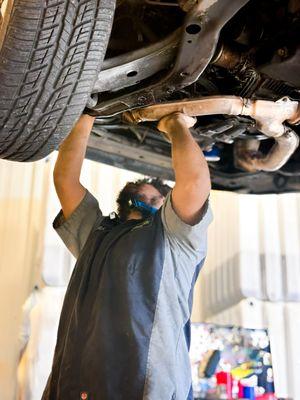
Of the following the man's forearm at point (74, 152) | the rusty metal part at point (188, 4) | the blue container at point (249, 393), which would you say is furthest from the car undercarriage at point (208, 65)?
the blue container at point (249, 393)

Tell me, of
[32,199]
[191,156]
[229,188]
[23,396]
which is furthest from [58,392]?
[32,199]

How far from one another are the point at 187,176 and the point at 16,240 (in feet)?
6.44

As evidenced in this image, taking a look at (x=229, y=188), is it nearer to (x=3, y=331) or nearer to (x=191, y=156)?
(x=191, y=156)

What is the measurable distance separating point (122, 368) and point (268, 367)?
68.5 inches

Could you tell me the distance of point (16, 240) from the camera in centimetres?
310

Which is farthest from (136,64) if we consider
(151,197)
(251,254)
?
(251,254)

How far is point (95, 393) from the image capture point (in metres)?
1.28

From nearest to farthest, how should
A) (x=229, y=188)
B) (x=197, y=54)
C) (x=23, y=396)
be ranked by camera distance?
(x=197, y=54), (x=229, y=188), (x=23, y=396)

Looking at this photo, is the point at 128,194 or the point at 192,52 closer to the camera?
the point at 192,52

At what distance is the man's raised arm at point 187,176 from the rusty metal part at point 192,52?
111 mm

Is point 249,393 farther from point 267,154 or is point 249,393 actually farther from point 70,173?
point 70,173

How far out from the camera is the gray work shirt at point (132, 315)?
128 cm

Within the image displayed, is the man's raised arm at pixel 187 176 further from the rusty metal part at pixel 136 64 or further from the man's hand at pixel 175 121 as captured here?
the rusty metal part at pixel 136 64

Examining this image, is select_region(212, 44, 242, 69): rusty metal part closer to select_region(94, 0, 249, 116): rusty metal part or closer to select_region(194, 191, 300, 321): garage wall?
select_region(94, 0, 249, 116): rusty metal part
